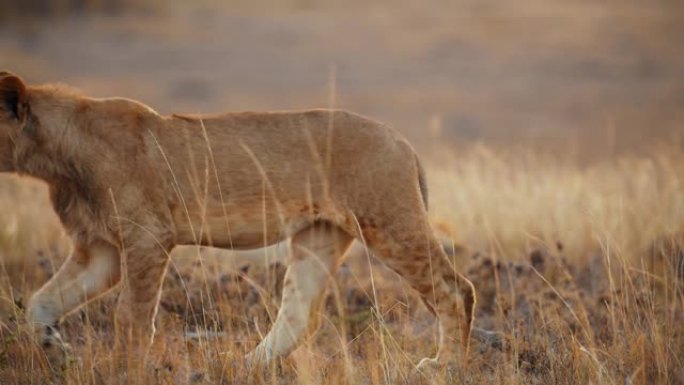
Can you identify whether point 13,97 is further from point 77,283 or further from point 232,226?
point 232,226

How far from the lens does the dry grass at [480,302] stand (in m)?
5.86

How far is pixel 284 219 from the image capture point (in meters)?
6.57

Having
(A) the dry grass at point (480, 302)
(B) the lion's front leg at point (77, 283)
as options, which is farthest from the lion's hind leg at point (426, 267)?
(B) the lion's front leg at point (77, 283)

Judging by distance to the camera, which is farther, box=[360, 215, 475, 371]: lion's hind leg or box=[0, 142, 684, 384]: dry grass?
box=[360, 215, 475, 371]: lion's hind leg

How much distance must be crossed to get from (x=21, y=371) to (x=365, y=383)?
1.84 meters

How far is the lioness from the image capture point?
20.8 ft

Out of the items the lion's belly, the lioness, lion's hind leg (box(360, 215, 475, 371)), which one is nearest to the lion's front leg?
the lioness

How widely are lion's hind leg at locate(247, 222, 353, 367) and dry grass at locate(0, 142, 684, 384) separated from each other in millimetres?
165

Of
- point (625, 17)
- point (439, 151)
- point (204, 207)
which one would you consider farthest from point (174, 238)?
point (625, 17)

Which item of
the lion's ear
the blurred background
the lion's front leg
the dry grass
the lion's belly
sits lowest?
the blurred background

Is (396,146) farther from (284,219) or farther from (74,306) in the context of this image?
(74,306)

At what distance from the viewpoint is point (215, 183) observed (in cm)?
657

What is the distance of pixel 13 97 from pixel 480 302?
3.81 meters

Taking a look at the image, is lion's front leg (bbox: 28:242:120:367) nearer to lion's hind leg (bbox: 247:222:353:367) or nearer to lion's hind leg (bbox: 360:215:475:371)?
lion's hind leg (bbox: 247:222:353:367)
